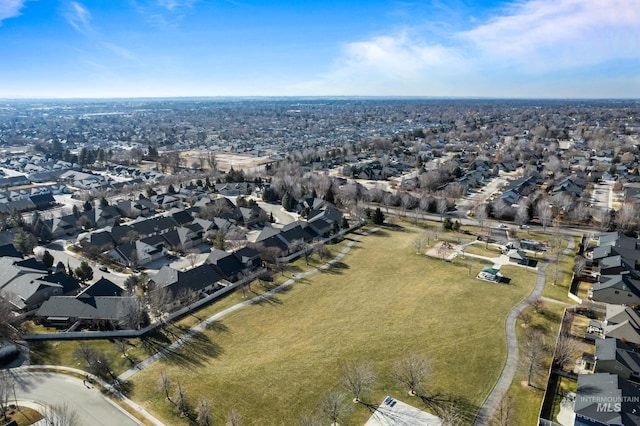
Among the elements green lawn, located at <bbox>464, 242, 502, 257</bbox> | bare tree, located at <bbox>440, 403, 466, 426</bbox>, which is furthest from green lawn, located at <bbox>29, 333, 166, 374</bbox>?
green lawn, located at <bbox>464, 242, 502, 257</bbox>

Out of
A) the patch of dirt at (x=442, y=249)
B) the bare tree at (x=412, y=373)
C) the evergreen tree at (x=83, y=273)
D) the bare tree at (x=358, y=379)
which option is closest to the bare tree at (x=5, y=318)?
the evergreen tree at (x=83, y=273)

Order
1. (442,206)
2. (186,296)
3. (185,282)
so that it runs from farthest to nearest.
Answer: (442,206), (185,282), (186,296)

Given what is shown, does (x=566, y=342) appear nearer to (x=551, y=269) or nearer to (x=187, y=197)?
(x=551, y=269)

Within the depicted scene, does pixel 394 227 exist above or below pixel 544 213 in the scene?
below

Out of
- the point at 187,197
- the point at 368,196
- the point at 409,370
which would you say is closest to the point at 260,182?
the point at 187,197

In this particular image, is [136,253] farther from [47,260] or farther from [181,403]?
[181,403]

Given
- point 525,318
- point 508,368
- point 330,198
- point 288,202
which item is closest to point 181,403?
point 508,368
